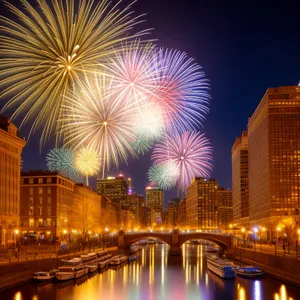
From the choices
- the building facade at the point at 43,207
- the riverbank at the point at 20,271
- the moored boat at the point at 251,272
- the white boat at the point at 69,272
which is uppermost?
the building facade at the point at 43,207

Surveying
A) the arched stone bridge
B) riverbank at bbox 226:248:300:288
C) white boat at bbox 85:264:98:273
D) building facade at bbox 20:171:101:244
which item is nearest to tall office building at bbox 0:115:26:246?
white boat at bbox 85:264:98:273

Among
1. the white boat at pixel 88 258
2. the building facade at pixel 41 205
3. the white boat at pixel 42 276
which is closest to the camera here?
the white boat at pixel 42 276

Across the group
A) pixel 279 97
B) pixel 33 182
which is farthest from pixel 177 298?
pixel 279 97

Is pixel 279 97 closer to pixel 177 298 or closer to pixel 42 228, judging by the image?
pixel 42 228

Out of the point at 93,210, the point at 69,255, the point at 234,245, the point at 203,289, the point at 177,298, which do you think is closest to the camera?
the point at 177,298

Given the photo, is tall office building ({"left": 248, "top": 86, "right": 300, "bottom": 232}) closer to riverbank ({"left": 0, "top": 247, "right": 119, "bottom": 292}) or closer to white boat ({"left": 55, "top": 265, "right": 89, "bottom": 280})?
white boat ({"left": 55, "top": 265, "right": 89, "bottom": 280})

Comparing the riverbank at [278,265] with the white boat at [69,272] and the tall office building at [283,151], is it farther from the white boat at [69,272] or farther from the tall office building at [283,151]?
the tall office building at [283,151]

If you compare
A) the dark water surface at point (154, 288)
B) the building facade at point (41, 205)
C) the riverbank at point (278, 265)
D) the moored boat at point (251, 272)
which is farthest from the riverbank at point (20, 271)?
the building facade at point (41, 205)

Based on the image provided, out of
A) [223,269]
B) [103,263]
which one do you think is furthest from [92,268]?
[223,269]
